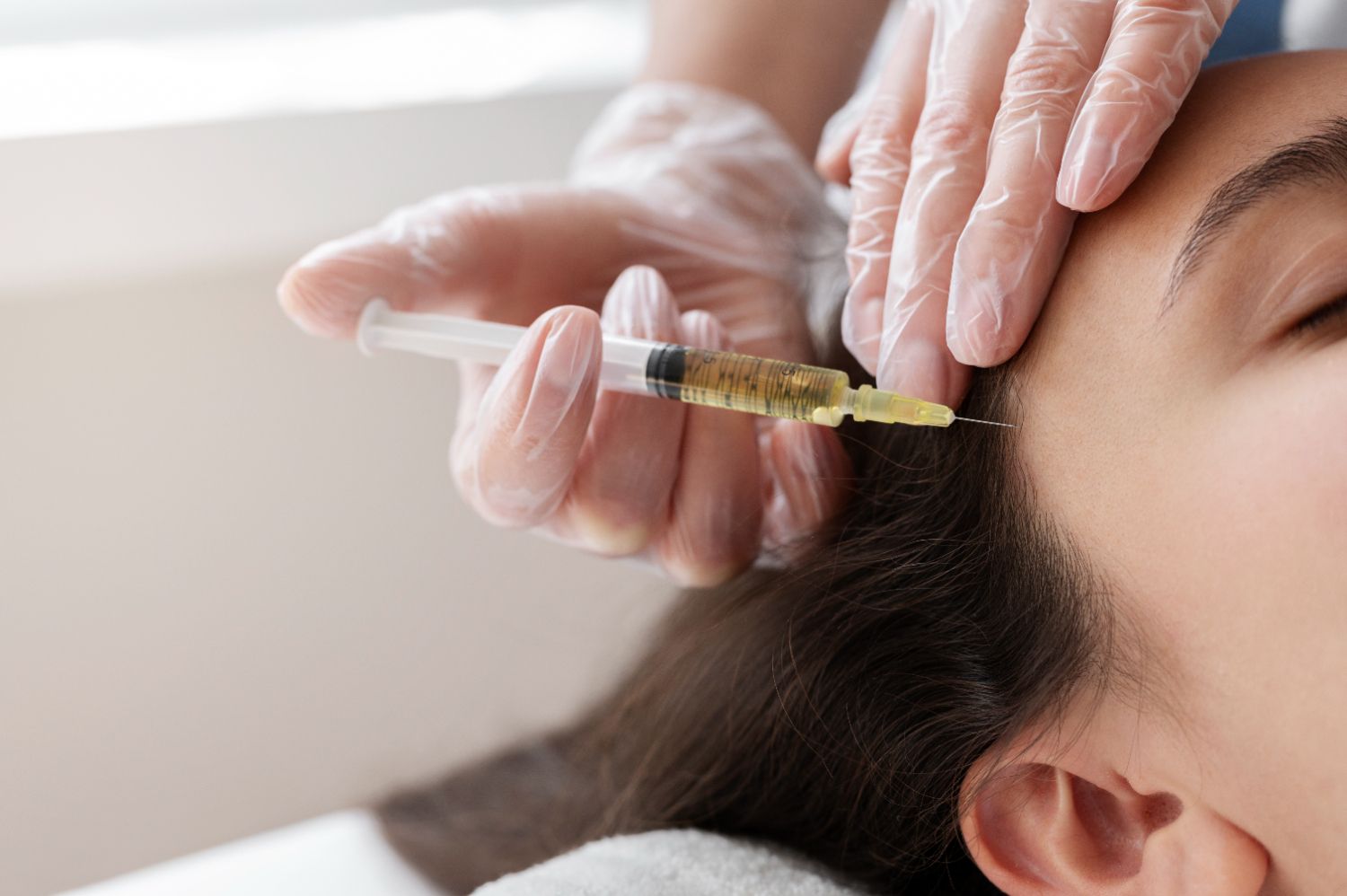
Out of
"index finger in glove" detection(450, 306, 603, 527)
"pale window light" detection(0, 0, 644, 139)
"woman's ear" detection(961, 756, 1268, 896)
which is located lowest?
"woman's ear" detection(961, 756, 1268, 896)

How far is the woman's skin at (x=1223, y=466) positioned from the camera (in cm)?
87

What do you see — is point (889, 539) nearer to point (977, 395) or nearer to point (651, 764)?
point (977, 395)

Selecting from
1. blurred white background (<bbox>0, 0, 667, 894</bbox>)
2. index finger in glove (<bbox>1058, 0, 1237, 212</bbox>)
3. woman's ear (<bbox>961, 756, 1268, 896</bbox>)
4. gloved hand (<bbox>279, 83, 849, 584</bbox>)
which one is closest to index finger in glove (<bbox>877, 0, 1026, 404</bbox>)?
index finger in glove (<bbox>1058, 0, 1237, 212</bbox>)

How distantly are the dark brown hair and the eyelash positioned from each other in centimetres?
24

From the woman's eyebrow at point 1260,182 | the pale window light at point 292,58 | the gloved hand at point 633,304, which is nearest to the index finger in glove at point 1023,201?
the woman's eyebrow at point 1260,182

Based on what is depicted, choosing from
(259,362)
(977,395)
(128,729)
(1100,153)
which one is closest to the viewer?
(1100,153)

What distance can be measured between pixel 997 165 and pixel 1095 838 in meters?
0.66

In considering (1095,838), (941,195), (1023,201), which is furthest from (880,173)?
(1095,838)

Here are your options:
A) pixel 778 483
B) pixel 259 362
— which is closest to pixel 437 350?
pixel 778 483

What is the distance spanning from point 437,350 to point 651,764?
605 mm

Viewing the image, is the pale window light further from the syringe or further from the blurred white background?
the syringe

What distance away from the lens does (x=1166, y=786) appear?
1.01 meters

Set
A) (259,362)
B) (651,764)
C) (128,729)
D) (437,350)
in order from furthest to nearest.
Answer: (259,362)
(128,729)
(651,764)
(437,350)

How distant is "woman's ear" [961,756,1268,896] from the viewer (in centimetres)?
97
